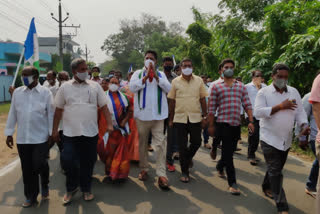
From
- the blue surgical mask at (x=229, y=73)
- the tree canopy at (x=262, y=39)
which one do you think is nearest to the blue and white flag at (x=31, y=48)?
the blue surgical mask at (x=229, y=73)

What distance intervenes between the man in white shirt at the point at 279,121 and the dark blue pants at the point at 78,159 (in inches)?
91.9

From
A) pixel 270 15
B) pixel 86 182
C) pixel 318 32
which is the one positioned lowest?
pixel 86 182

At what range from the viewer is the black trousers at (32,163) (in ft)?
12.4

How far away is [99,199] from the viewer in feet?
13.5

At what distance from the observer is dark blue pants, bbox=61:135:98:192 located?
3.90 metres

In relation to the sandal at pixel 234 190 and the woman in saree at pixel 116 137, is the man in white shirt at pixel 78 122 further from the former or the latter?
the sandal at pixel 234 190

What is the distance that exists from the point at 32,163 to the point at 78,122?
829 mm

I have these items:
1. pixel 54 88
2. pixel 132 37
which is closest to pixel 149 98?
pixel 54 88

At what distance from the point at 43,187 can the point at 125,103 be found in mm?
1872

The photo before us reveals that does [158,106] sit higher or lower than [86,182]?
higher

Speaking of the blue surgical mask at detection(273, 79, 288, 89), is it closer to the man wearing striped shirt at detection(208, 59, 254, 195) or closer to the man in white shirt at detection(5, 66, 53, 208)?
the man wearing striped shirt at detection(208, 59, 254, 195)

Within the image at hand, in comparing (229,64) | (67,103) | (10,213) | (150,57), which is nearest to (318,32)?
(229,64)

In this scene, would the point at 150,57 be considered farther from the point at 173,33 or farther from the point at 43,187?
the point at 173,33

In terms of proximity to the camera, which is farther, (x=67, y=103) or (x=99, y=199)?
(x=99, y=199)
